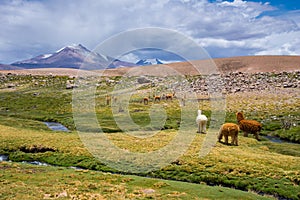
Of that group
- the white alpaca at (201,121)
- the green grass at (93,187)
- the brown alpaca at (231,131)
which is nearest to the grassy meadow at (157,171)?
the green grass at (93,187)

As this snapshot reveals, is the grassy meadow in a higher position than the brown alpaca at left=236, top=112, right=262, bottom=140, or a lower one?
lower

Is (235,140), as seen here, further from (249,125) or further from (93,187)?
(93,187)

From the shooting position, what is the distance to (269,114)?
56188 millimetres

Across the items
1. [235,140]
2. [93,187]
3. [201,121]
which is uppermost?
[201,121]

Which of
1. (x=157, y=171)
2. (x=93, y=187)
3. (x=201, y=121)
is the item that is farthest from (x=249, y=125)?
(x=93, y=187)

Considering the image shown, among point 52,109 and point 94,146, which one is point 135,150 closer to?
point 94,146

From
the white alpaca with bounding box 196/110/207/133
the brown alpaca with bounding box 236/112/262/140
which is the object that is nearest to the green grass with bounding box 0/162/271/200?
the white alpaca with bounding box 196/110/207/133

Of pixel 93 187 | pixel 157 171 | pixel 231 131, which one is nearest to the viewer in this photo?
pixel 93 187

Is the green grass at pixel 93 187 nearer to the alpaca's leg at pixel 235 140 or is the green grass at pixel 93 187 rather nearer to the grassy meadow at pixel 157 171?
the grassy meadow at pixel 157 171

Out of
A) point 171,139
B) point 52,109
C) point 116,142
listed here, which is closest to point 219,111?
point 171,139

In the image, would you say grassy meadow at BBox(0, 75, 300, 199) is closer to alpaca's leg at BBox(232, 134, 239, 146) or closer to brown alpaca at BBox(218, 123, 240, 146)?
alpaca's leg at BBox(232, 134, 239, 146)

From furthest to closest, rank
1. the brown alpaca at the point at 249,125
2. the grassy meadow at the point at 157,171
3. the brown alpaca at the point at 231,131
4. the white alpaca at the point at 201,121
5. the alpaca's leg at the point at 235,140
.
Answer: the brown alpaca at the point at 249,125 → the white alpaca at the point at 201,121 → the alpaca's leg at the point at 235,140 → the brown alpaca at the point at 231,131 → the grassy meadow at the point at 157,171

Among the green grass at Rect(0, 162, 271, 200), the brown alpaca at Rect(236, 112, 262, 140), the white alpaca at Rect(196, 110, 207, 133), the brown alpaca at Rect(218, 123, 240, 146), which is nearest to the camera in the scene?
the green grass at Rect(0, 162, 271, 200)

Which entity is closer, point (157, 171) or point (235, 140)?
point (157, 171)
